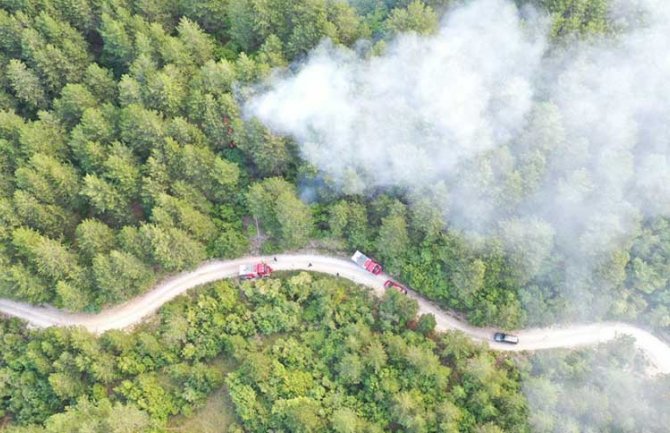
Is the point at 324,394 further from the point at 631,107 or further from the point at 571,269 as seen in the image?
the point at 631,107

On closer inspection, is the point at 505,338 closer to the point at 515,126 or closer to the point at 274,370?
the point at 515,126

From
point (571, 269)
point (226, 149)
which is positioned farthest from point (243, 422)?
point (571, 269)

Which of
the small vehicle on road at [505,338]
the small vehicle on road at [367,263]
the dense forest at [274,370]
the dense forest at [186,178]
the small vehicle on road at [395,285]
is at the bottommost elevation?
the dense forest at [274,370]

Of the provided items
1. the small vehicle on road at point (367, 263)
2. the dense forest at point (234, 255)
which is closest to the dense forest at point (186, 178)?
the dense forest at point (234, 255)

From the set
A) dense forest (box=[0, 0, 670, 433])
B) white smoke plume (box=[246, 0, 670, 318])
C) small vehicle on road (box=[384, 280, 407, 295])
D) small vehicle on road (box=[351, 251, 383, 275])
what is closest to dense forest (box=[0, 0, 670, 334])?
dense forest (box=[0, 0, 670, 433])

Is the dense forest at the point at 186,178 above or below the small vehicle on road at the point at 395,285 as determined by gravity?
above

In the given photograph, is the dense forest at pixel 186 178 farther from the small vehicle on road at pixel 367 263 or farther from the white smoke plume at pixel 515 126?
the white smoke plume at pixel 515 126

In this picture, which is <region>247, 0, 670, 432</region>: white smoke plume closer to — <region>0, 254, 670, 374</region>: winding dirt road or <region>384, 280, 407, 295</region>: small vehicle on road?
<region>0, 254, 670, 374</region>: winding dirt road
